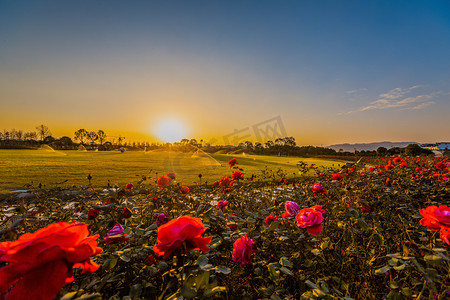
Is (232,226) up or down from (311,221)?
down

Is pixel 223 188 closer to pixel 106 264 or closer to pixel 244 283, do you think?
pixel 244 283

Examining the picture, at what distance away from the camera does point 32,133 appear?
2040 inches

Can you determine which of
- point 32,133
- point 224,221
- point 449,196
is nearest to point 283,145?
point 449,196

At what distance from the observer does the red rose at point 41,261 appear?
525 mm

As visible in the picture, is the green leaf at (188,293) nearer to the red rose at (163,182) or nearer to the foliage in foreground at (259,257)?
the foliage in foreground at (259,257)

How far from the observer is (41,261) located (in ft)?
1.76

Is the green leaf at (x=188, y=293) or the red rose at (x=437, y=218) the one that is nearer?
the green leaf at (x=188, y=293)

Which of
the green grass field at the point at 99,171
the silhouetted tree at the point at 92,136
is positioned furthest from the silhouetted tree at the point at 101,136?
the green grass field at the point at 99,171

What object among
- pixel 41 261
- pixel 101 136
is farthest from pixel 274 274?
pixel 101 136

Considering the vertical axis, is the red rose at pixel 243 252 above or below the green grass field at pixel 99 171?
above

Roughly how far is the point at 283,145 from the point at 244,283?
37455mm

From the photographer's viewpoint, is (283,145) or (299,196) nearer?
(299,196)

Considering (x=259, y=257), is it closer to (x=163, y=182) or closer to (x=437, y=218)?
(x=437, y=218)

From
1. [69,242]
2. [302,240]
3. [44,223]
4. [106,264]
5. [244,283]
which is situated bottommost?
[244,283]
